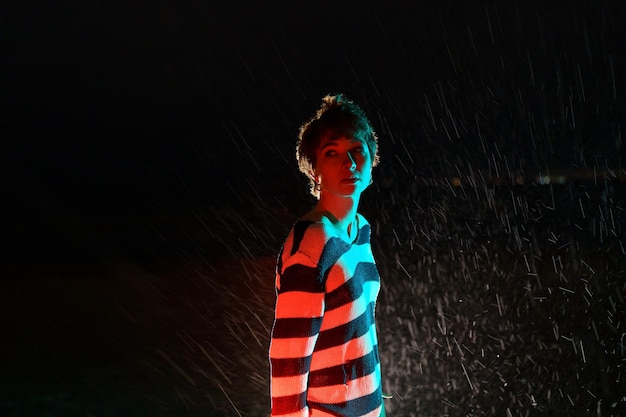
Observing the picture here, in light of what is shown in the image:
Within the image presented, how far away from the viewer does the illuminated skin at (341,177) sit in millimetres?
1926

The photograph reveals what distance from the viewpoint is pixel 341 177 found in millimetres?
1928

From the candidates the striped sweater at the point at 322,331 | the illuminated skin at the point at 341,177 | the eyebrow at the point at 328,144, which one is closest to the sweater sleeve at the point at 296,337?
the striped sweater at the point at 322,331

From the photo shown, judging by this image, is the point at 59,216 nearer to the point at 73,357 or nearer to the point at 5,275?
the point at 5,275

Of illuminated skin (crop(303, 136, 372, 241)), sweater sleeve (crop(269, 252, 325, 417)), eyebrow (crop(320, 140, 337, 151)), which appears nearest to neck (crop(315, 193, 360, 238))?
illuminated skin (crop(303, 136, 372, 241))

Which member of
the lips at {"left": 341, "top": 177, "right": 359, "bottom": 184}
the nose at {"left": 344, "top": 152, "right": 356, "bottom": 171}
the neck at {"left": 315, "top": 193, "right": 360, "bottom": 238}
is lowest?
the neck at {"left": 315, "top": 193, "right": 360, "bottom": 238}

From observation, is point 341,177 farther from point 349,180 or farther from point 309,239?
point 309,239

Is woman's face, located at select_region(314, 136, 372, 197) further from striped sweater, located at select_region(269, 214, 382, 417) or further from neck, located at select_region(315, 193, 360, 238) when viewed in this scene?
striped sweater, located at select_region(269, 214, 382, 417)

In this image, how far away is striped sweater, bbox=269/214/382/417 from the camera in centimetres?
167

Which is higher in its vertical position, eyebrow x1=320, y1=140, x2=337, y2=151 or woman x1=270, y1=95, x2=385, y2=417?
eyebrow x1=320, y1=140, x2=337, y2=151

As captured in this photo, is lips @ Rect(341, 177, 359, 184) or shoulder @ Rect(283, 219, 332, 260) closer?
shoulder @ Rect(283, 219, 332, 260)

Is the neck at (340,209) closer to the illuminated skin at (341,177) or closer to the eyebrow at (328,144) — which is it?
the illuminated skin at (341,177)

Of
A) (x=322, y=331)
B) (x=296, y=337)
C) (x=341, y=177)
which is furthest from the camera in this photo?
(x=341, y=177)

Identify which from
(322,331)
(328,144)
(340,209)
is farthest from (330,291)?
(328,144)

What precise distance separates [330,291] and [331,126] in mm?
452
